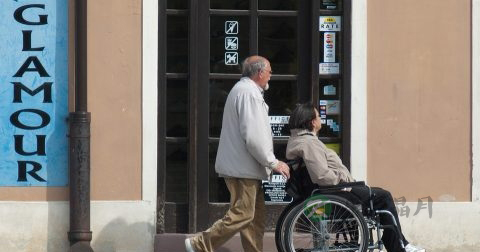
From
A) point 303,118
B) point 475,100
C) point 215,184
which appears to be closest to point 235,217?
point 303,118

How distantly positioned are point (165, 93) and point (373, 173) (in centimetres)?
197

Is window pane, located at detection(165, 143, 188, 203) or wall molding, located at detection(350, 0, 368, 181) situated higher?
wall molding, located at detection(350, 0, 368, 181)

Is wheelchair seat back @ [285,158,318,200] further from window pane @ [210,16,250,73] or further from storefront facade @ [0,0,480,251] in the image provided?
window pane @ [210,16,250,73]

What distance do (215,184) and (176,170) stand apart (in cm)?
38

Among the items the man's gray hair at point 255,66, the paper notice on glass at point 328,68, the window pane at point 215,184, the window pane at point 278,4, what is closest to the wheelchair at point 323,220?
the man's gray hair at point 255,66

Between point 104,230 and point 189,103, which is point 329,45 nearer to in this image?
point 189,103

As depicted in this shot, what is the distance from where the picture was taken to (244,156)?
8320 millimetres

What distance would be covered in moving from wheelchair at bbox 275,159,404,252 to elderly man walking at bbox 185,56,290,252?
9.1 inches

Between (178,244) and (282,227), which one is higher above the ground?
(282,227)

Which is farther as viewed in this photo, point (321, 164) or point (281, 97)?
point (281, 97)

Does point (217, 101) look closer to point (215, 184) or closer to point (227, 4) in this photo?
point (215, 184)

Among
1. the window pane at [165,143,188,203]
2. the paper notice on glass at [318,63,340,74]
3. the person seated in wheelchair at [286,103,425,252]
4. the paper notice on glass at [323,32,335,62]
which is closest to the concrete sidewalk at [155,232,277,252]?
the window pane at [165,143,188,203]

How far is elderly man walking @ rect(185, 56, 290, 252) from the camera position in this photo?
27.0 ft

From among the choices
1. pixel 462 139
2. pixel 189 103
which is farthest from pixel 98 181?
pixel 462 139
